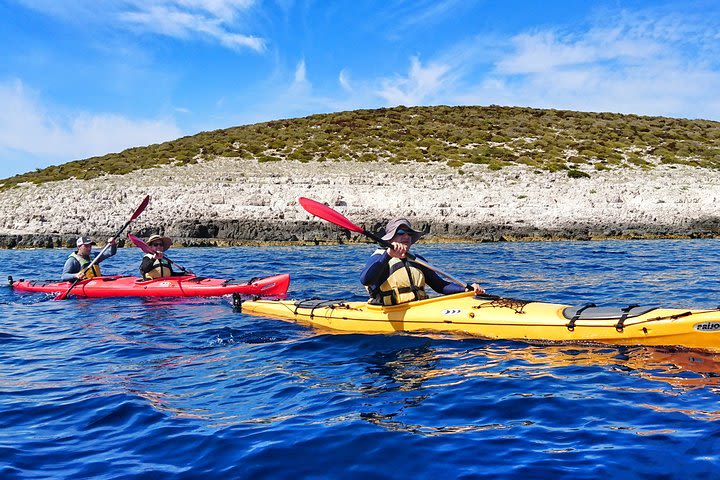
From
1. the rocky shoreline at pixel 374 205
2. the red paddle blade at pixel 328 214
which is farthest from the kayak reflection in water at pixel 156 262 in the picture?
the rocky shoreline at pixel 374 205

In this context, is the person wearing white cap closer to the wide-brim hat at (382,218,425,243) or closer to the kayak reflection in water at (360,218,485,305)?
the kayak reflection in water at (360,218,485,305)

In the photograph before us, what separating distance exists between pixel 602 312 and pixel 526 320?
2.60ft

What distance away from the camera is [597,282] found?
12125 mm

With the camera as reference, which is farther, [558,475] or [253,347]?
[253,347]

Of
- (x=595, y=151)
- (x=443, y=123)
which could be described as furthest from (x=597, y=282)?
(x=443, y=123)

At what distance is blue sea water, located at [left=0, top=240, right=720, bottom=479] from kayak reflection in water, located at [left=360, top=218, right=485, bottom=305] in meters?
0.59

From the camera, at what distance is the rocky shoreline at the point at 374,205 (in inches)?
967

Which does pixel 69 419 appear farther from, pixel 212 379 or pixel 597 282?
pixel 597 282

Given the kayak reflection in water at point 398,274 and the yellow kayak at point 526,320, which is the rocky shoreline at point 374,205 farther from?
the yellow kayak at point 526,320

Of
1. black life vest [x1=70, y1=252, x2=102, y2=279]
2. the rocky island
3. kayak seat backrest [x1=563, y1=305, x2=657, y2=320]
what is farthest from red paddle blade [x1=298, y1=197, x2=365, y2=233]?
the rocky island

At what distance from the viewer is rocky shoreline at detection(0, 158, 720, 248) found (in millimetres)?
24562

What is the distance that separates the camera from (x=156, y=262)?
1204 cm

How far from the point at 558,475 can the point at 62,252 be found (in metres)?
24.5

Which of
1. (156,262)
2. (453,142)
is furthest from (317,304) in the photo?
(453,142)
